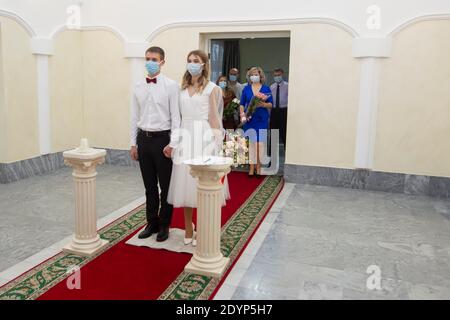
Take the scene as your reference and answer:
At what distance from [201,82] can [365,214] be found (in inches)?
105

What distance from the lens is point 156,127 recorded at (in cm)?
366

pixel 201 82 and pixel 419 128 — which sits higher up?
pixel 201 82

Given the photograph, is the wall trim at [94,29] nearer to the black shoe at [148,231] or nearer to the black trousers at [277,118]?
the black trousers at [277,118]

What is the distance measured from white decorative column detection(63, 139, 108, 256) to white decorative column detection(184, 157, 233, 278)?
942 mm

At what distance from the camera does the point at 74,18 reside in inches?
277

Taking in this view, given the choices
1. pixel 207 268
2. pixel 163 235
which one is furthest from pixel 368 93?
pixel 207 268

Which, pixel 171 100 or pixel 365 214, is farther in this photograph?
pixel 365 214

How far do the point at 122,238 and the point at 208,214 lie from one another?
1209mm

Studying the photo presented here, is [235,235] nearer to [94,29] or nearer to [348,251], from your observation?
→ [348,251]

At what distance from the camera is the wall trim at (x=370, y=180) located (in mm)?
5723

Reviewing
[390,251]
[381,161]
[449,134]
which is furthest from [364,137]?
[390,251]

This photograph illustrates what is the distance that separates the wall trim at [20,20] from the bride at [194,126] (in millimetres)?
3660
